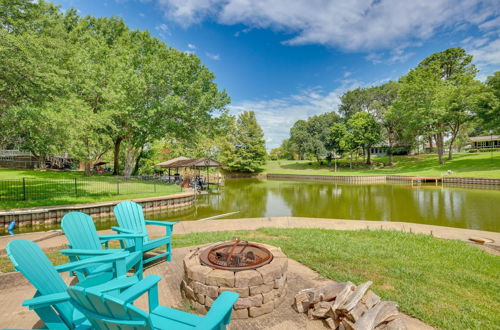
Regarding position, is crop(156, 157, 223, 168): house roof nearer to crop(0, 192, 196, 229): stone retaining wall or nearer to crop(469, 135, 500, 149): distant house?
crop(0, 192, 196, 229): stone retaining wall

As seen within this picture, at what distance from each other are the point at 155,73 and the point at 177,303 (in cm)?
1542

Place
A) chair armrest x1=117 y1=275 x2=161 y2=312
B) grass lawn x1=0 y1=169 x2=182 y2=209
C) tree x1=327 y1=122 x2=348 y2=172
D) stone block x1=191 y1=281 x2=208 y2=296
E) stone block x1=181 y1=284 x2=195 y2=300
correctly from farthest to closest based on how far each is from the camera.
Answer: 1. tree x1=327 y1=122 x2=348 y2=172
2. grass lawn x1=0 y1=169 x2=182 y2=209
3. stone block x1=181 y1=284 x2=195 y2=300
4. stone block x1=191 y1=281 x2=208 y2=296
5. chair armrest x1=117 y1=275 x2=161 y2=312

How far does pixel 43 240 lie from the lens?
5.68 meters

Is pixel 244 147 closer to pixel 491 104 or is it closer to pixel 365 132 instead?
pixel 365 132

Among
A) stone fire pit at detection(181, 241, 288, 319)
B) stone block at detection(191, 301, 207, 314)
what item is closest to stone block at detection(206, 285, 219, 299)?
stone fire pit at detection(181, 241, 288, 319)

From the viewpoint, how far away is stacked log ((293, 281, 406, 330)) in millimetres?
2225

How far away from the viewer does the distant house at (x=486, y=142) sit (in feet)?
132

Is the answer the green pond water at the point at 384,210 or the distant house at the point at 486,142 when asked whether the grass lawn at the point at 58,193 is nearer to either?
the green pond water at the point at 384,210

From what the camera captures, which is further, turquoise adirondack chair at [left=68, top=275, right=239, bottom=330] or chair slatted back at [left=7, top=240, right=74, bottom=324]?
chair slatted back at [left=7, top=240, right=74, bottom=324]

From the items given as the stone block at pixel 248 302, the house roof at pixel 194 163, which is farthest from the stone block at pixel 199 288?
the house roof at pixel 194 163

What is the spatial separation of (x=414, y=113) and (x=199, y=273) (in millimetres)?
32820

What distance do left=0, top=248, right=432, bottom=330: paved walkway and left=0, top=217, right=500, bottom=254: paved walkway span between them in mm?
2387

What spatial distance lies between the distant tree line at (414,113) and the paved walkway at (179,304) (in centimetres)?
2908

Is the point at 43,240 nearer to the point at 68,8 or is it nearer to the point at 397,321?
the point at 397,321
